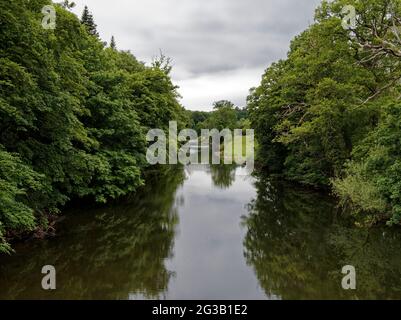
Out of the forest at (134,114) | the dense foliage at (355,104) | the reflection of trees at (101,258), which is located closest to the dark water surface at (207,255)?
the reflection of trees at (101,258)

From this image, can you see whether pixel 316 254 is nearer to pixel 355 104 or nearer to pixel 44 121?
pixel 44 121

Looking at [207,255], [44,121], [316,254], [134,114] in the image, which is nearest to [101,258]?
[207,255]

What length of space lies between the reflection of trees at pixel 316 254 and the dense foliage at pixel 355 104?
1.34 meters

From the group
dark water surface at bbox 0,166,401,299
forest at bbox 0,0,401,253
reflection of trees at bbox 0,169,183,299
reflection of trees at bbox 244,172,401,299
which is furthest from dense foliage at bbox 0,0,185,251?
reflection of trees at bbox 244,172,401,299

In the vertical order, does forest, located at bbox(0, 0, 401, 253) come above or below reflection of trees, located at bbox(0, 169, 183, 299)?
above

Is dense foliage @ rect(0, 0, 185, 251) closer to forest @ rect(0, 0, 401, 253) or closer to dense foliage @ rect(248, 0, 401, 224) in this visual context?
forest @ rect(0, 0, 401, 253)

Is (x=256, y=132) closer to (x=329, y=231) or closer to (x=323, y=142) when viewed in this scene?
(x=323, y=142)

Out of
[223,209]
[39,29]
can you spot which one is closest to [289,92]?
[223,209]

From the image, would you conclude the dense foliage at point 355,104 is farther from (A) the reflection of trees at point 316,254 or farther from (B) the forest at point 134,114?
(A) the reflection of trees at point 316,254

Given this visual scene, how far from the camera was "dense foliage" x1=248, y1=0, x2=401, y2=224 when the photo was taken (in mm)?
14094

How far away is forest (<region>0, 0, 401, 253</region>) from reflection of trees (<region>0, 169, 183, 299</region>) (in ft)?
3.20

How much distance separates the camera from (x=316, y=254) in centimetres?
1254

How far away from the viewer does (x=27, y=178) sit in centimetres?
1041

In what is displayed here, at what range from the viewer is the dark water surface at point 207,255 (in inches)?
379
